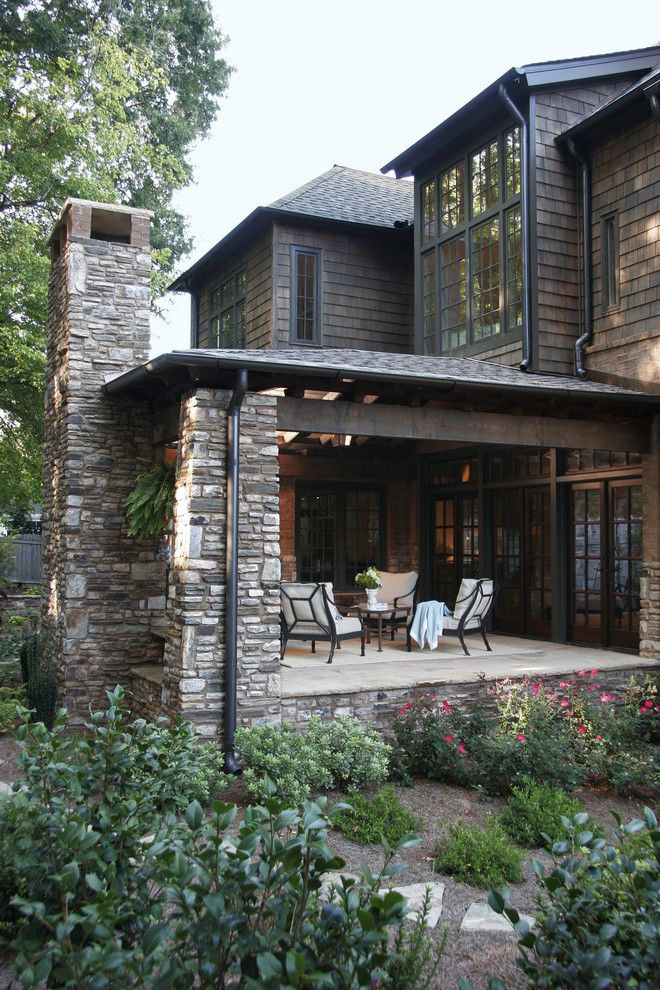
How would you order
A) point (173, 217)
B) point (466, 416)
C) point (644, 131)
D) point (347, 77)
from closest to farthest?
point (466, 416) < point (644, 131) < point (173, 217) < point (347, 77)

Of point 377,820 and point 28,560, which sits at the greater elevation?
point 28,560

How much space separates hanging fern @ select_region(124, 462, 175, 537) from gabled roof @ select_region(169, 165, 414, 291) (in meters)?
6.01

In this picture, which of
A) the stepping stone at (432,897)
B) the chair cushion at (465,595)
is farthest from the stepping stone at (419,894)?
the chair cushion at (465,595)

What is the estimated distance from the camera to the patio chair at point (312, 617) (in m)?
8.36

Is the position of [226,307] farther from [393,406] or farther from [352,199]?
[393,406]

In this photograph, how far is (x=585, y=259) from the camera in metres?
9.92

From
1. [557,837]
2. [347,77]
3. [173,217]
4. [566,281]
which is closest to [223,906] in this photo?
[557,837]

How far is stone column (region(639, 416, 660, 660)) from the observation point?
338 inches

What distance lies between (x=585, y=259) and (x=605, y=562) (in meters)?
3.62

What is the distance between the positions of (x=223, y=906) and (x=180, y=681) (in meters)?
4.11

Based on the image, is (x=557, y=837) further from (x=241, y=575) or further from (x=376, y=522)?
(x=376, y=522)

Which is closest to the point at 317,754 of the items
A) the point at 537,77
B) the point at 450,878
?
the point at 450,878

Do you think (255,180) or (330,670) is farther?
(255,180)

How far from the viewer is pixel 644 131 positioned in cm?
915
